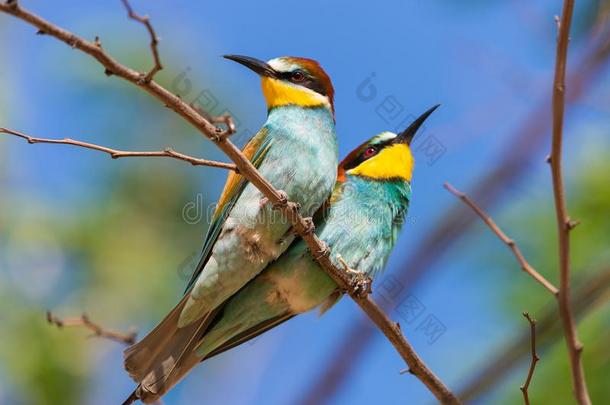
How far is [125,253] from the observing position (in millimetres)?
4516

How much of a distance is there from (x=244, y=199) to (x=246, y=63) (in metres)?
0.69

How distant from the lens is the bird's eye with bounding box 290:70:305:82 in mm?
3479

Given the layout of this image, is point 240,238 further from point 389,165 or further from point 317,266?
point 389,165

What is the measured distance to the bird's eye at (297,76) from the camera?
3479 millimetres

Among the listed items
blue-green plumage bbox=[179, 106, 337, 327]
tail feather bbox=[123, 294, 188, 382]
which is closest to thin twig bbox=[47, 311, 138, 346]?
tail feather bbox=[123, 294, 188, 382]

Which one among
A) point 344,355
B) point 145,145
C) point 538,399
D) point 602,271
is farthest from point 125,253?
point 602,271

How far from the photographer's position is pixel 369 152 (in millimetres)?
3697

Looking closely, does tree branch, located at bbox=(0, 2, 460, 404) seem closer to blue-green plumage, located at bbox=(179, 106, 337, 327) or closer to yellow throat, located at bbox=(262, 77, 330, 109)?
blue-green plumage, located at bbox=(179, 106, 337, 327)

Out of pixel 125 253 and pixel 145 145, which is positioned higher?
pixel 145 145

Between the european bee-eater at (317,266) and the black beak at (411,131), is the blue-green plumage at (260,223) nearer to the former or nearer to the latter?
the european bee-eater at (317,266)

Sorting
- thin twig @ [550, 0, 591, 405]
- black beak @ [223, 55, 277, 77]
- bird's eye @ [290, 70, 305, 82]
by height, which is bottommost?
black beak @ [223, 55, 277, 77]

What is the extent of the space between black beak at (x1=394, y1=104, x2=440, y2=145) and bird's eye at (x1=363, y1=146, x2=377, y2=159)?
0.13 meters

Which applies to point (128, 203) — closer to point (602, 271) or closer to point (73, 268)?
point (73, 268)

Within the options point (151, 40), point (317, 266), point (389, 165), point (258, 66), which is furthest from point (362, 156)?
point (151, 40)
